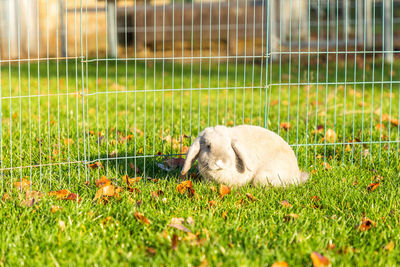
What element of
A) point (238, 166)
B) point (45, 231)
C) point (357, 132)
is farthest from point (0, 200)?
point (357, 132)

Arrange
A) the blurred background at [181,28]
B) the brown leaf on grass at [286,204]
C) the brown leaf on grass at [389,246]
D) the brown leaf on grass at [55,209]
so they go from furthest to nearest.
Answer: the blurred background at [181,28] < the brown leaf on grass at [286,204] < the brown leaf on grass at [55,209] < the brown leaf on grass at [389,246]

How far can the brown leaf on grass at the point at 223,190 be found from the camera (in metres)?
3.38

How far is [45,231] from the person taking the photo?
9.01 ft

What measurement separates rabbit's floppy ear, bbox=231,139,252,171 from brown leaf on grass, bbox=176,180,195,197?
1.19ft

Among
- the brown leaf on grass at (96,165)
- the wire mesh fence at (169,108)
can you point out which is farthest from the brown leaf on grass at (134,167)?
the brown leaf on grass at (96,165)

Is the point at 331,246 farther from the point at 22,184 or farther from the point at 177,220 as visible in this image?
the point at 22,184

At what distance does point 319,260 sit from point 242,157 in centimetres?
105

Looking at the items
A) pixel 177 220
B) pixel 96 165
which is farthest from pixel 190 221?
pixel 96 165

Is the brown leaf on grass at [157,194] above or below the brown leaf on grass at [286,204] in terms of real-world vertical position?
above

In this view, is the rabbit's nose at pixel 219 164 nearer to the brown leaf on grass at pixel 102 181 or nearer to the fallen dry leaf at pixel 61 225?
the brown leaf on grass at pixel 102 181

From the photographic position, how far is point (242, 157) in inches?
133

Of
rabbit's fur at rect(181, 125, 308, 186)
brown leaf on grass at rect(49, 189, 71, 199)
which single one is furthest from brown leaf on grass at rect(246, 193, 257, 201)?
brown leaf on grass at rect(49, 189, 71, 199)

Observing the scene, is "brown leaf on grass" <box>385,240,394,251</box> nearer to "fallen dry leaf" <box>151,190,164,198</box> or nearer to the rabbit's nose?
the rabbit's nose

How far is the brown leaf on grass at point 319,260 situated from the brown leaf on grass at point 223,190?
3.21 ft
